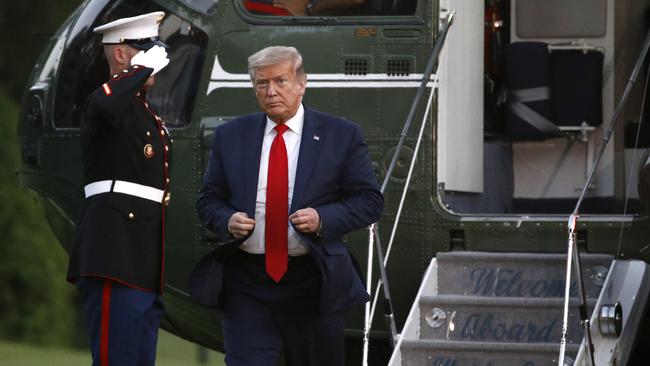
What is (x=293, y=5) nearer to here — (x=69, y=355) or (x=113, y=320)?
(x=113, y=320)

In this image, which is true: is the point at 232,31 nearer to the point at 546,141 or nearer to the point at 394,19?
the point at 394,19

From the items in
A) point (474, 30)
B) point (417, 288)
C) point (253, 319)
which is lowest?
point (417, 288)

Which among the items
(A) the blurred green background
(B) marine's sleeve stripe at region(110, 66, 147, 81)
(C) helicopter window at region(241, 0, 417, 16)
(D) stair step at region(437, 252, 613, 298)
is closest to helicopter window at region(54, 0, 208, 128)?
(C) helicopter window at region(241, 0, 417, 16)

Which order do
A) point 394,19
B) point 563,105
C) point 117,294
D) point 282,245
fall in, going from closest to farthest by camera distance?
point 282,245
point 117,294
point 394,19
point 563,105

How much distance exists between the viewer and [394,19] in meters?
8.69

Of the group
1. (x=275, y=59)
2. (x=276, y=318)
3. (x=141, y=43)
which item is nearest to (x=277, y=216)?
(x=276, y=318)

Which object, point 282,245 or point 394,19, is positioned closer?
point 282,245

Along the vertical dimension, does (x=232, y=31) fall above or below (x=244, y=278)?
above

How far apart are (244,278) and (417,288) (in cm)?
258

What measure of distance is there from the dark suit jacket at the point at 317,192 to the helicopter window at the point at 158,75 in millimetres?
2616

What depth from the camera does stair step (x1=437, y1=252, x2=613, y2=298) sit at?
8.17 metres

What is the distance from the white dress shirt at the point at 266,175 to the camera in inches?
244

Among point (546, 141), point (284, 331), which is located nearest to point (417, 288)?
point (546, 141)

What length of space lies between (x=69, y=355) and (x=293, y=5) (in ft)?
33.6
